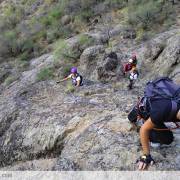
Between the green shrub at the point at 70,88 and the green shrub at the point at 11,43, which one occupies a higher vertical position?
the green shrub at the point at 70,88

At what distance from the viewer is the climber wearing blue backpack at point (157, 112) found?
4.94 metres

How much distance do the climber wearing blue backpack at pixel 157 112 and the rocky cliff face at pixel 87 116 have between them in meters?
0.21

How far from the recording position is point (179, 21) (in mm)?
14930

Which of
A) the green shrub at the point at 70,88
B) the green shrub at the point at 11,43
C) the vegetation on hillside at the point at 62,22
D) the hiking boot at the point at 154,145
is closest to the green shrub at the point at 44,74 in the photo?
the vegetation on hillside at the point at 62,22

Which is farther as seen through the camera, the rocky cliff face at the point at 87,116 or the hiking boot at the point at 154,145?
the rocky cliff face at the point at 87,116

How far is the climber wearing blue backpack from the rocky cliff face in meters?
0.21

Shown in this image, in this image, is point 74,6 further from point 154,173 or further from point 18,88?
point 154,173

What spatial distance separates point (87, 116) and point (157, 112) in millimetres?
3127

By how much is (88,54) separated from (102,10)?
222 inches

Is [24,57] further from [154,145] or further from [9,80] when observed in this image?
[154,145]

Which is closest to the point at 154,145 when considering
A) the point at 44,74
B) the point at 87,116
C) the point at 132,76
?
the point at 87,116

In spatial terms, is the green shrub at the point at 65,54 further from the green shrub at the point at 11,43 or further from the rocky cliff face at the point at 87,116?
the green shrub at the point at 11,43

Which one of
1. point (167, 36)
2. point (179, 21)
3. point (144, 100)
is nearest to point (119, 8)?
point (179, 21)

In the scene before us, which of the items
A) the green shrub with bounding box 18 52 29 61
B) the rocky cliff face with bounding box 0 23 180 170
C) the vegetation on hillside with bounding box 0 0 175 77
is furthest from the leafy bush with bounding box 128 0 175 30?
the green shrub with bounding box 18 52 29 61
